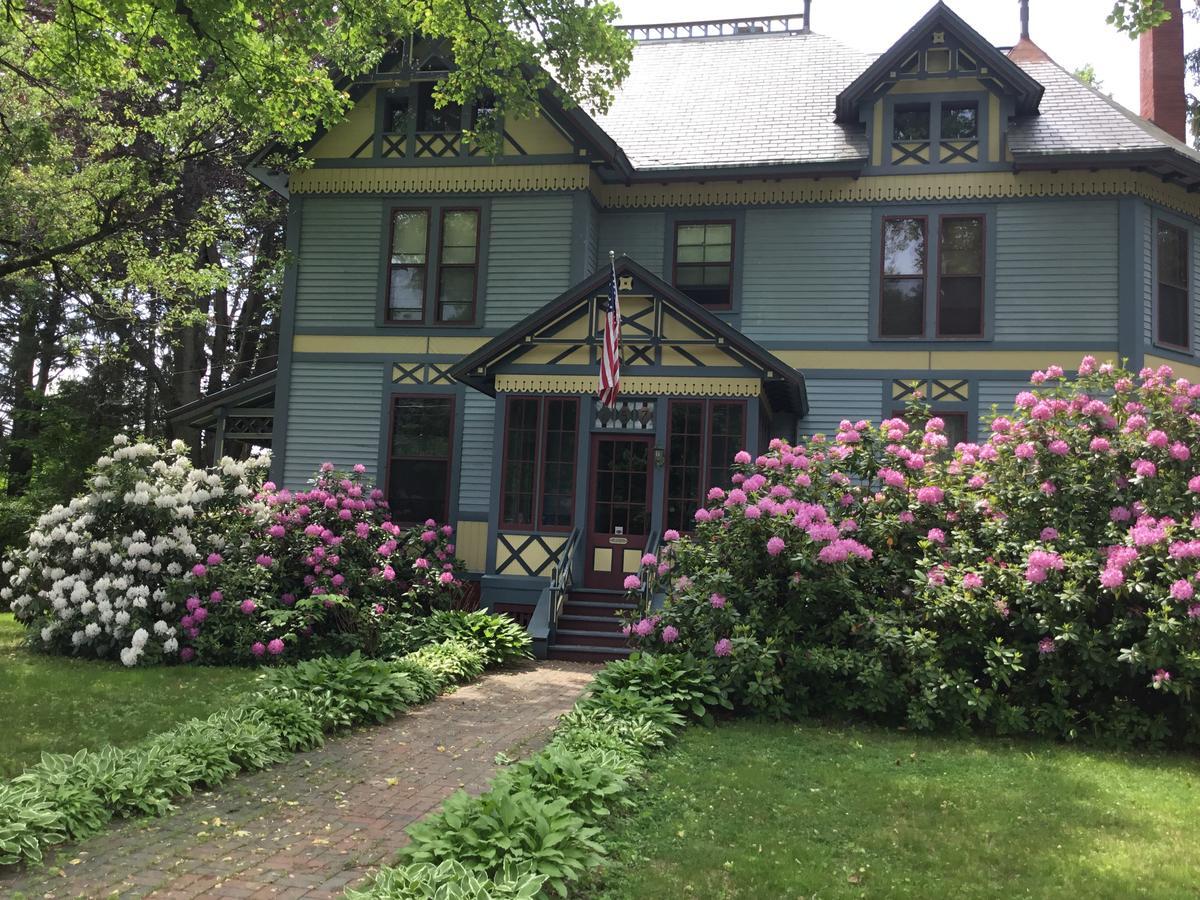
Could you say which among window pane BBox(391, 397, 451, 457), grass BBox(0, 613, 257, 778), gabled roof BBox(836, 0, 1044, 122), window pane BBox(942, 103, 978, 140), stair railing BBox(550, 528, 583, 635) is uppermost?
gabled roof BBox(836, 0, 1044, 122)

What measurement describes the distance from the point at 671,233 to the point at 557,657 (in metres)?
7.70

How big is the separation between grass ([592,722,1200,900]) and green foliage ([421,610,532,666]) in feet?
13.6

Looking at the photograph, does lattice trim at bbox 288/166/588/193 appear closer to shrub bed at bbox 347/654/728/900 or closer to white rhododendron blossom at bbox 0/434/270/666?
white rhododendron blossom at bbox 0/434/270/666

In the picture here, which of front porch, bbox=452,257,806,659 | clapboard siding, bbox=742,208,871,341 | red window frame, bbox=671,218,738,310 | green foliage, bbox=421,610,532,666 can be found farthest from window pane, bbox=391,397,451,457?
clapboard siding, bbox=742,208,871,341

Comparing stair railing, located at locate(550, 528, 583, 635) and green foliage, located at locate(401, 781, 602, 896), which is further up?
stair railing, located at locate(550, 528, 583, 635)

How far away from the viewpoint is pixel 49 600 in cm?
1199

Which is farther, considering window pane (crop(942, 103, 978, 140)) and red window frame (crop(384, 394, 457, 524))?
red window frame (crop(384, 394, 457, 524))

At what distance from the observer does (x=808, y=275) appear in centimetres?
1532

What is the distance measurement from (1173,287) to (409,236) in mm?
12696

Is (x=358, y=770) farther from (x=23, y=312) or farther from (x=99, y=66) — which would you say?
(x=23, y=312)

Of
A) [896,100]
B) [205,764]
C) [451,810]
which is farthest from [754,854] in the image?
[896,100]

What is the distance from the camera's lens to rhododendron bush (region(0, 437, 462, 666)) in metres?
11.2

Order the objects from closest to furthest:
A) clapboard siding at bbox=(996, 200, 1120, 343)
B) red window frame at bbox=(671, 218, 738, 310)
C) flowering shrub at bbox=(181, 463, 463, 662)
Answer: flowering shrub at bbox=(181, 463, 463, 662) < clapboard siding at bbox=(996, 200, 1120, 343) < red window frame at bbox=(671, 218, 738, 310)

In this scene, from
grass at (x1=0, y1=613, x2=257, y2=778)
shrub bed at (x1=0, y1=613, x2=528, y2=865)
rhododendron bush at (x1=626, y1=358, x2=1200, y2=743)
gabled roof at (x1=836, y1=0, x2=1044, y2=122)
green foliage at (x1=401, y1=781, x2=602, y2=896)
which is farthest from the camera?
gabled roof at (x1=836, y1=0, x2=1044, y2=122)
